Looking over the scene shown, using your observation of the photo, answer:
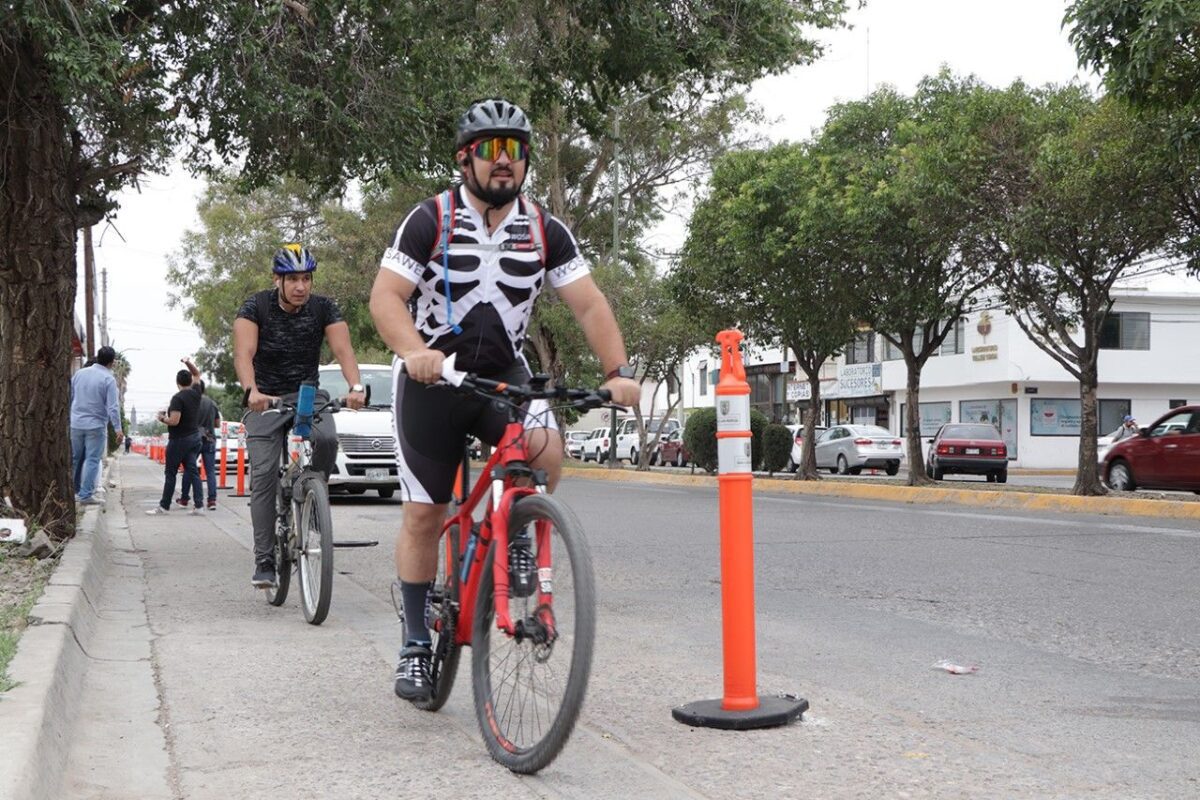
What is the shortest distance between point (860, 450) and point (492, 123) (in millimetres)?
34006

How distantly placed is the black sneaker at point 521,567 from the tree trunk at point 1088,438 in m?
18.1

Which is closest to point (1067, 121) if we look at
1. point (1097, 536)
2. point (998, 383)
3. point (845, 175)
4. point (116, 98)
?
point (845, 175)

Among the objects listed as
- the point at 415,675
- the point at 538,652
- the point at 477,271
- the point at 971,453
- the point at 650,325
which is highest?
the point at 650,325

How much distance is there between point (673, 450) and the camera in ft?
159

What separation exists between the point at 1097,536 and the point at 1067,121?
10.3m

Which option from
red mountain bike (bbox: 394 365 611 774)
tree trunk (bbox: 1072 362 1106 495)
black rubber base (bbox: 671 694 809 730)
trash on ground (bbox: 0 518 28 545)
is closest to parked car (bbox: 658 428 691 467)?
tree trunk (bbox: 1072 362 1106 495)

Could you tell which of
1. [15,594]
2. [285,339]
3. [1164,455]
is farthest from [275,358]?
[1164,455]

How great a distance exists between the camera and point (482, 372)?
4.54 meters

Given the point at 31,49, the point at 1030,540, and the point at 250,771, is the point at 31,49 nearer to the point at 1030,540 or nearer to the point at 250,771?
the point at 250,771

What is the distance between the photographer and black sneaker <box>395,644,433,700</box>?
15.1ft

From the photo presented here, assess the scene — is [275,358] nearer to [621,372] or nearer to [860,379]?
[621,372]

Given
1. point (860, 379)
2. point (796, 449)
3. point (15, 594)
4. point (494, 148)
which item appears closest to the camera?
point (494, 148)

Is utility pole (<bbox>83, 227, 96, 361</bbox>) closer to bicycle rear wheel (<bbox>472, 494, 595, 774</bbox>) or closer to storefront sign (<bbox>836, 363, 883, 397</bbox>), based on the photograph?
storefront sign (<bbox>836, 363, 883, 397</bbox>)

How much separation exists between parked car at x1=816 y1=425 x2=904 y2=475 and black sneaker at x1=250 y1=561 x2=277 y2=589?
3091cm
